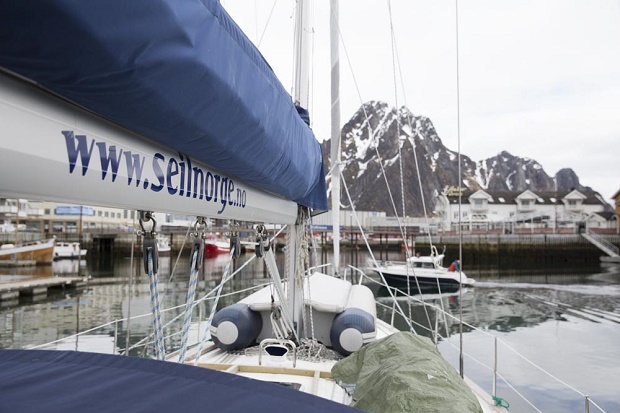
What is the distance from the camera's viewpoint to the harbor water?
8.11 metres

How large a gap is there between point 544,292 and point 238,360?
2187 centimetres

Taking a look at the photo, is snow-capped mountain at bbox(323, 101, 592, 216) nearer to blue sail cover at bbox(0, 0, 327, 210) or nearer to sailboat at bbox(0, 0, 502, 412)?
sailboat at bbox(0, 0, 502, 412)

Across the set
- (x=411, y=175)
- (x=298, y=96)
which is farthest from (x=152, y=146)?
(x=411, y=175)

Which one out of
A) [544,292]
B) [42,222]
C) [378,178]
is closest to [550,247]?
[544,292]

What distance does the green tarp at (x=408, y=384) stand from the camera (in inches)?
78.1

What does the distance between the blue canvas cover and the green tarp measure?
522 millimetres

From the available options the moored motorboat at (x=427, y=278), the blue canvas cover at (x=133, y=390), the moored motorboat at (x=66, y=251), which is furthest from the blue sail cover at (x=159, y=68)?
the moored motorboat at (x=66, y=251)

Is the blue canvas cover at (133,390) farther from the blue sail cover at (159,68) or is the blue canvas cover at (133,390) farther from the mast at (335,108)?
the mast at (335,108)

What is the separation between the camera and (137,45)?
41.3 inches

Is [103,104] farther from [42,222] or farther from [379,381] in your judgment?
[42,222]

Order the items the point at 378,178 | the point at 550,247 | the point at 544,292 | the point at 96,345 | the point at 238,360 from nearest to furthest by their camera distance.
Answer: the point at 238,360 < the point at 96,345 < the point at 544,292 < the point at 550,247 < the point at 378,178

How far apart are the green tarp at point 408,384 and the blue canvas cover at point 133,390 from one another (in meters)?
0.52

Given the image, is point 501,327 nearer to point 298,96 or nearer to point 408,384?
point 298,96

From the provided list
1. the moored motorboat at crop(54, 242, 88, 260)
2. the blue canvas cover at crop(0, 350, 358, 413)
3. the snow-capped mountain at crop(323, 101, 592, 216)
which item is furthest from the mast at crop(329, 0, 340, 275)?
the snow-capped mountain at crop(323, 101, 592, 216)
